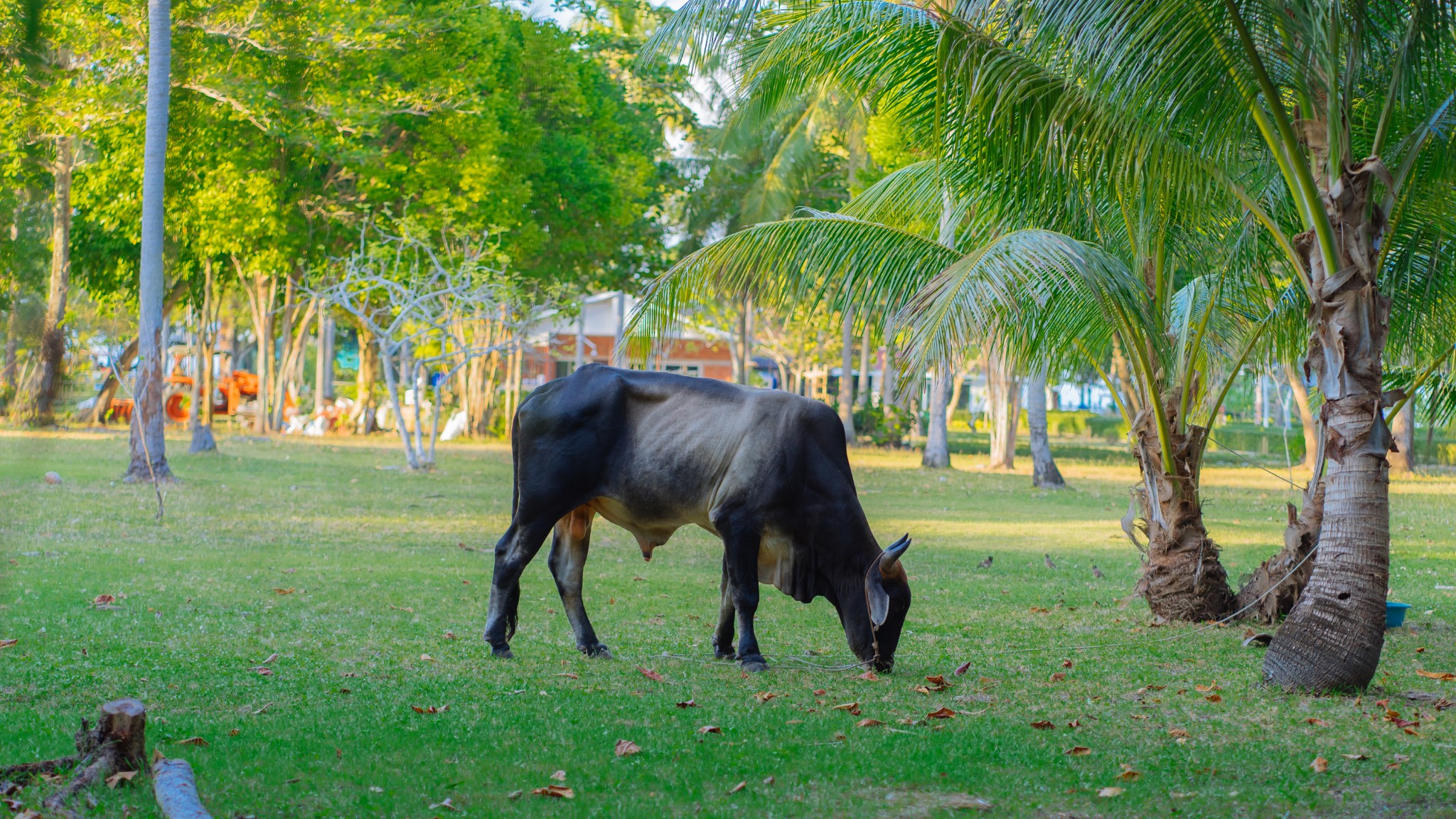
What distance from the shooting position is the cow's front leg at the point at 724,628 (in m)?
8.10

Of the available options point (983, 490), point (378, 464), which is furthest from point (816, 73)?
point (378, 464)

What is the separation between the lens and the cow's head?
7.54 m

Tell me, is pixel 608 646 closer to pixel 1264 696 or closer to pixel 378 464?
pixel 1264 696

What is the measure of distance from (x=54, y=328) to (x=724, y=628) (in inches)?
238

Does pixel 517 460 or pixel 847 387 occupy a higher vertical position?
pixel 847 387

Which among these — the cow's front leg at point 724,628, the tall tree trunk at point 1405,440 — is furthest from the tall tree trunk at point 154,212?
the tall tree trunk at point 1405,440

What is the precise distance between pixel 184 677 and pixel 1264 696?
5.86 m

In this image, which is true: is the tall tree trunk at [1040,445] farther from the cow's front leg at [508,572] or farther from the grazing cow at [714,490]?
the cow's front leg at [508,572]

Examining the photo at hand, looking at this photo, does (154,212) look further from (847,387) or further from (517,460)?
(847,387)

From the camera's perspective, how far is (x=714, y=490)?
313 inches

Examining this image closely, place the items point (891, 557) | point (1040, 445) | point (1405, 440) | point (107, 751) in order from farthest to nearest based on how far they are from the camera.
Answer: point (1405, 440), point (1040, 445), point (891, 557), point (107, 751)

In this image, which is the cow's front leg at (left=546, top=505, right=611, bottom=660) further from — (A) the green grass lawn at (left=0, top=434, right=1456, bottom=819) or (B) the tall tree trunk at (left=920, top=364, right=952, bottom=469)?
(B) the tall tree trunk at (left=920, top=364, right=952, bottom=469)

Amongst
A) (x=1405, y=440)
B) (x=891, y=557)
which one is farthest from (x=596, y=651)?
(x=1405, y=440)

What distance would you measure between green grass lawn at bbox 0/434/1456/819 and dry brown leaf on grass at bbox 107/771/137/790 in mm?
42
